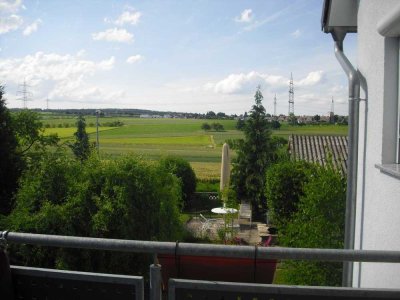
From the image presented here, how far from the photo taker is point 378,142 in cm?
312

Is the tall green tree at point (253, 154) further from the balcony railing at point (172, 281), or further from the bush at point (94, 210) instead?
the balcony railing at point (172, 281)

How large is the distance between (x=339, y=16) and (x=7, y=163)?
18.0 meters

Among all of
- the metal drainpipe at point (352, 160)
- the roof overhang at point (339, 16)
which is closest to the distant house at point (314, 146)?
the roof overhang at point (339, 16)

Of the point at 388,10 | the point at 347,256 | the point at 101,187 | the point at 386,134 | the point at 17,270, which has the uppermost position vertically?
the point at 388,10

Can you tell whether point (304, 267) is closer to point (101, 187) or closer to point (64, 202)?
point (101, 187)

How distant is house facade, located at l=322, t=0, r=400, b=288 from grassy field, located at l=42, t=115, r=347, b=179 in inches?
1438

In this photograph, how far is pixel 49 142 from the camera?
26.6 meters

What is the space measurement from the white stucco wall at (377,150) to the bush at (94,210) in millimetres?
7476

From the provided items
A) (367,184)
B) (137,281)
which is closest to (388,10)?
(367,184)

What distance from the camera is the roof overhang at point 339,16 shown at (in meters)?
4.31

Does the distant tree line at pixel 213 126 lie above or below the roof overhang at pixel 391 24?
below

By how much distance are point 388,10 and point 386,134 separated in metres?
0.87

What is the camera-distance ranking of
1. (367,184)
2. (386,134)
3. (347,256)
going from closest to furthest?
(347,256) < (386,134) < (367,184)

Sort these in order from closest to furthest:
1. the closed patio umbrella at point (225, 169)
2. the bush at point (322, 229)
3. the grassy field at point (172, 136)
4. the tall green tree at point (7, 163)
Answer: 1. the bush at point (322, 229)
2. the tall green tree at point (7, 163)
3. the closed patio umbrella at point (225, 169)
4. the grassy field at point (172, 136)
